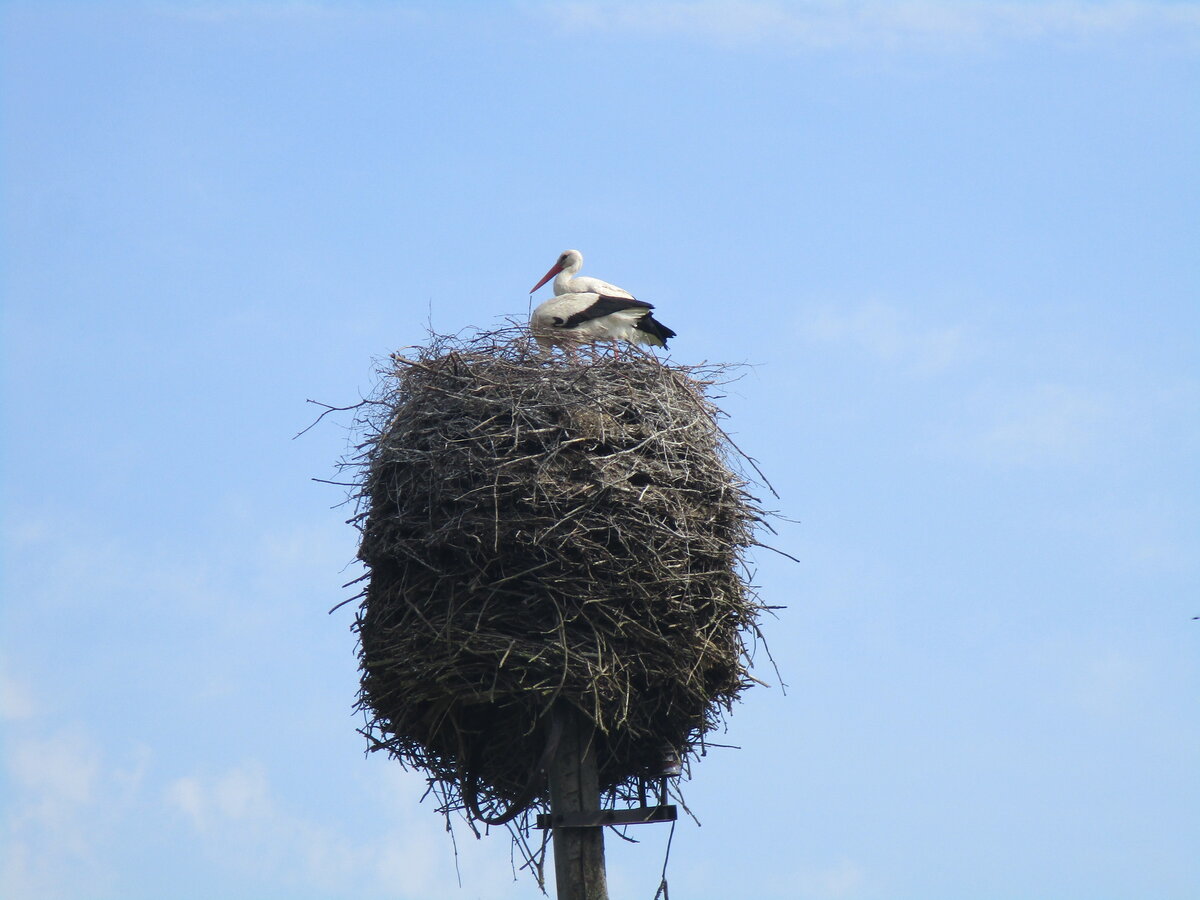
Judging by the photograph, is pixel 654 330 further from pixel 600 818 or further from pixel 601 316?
pixel 600 818

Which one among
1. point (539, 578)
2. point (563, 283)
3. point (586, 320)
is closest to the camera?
point (539, 578)

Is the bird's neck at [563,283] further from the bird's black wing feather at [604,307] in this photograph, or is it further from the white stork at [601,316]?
the bird's black wing feather at [604,307]

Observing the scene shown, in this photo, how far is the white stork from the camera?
9992mm

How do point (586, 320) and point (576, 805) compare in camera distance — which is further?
point (586, 320)

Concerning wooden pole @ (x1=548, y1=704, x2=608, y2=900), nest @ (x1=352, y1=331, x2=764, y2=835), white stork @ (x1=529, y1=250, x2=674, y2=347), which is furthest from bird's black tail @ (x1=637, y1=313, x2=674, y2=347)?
wooden pole @ (x1=548, y1=704, x2=608, y2=900)

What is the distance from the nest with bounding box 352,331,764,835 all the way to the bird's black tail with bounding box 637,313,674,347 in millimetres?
2283

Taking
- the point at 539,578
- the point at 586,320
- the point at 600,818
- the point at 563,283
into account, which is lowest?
the point at 600,818

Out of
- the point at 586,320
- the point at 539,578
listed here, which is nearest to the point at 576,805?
the point at 539,578

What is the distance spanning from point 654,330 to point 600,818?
13.8 feet

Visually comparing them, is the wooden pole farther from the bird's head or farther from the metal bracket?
the bird's head

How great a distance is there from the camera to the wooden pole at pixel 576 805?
7.06m

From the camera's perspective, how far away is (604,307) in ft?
33.3

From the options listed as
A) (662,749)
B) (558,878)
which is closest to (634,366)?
(662,749)

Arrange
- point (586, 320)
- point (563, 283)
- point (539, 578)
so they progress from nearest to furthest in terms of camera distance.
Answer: point (539, 578) < point (586, 320) < point (563, 283)
